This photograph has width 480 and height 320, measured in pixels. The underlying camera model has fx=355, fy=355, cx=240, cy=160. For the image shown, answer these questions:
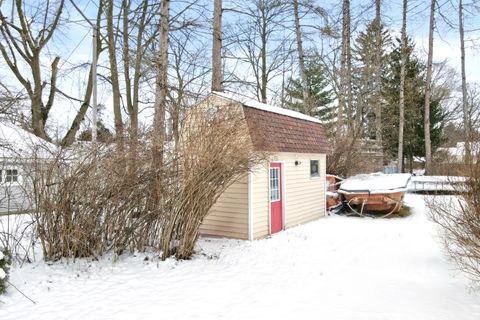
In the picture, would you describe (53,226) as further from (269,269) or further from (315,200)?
(315,200)

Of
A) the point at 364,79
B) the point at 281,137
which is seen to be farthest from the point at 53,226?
the point at 364,79

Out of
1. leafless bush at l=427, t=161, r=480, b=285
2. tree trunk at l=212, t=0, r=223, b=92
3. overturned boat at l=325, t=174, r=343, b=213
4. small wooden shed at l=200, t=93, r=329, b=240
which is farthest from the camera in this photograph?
overturned boat at l=325, t=174, r=343, b=213

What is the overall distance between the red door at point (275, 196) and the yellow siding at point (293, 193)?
15cm

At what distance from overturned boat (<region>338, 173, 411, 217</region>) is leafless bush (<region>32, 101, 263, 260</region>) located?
20.4 feet

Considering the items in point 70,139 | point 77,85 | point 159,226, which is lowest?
point 159,226

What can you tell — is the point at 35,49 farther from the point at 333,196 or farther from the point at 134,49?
the point at 333,196

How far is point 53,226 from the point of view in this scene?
551 cm

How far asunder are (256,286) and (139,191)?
2.42m

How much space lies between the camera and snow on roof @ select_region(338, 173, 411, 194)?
36.8 ft

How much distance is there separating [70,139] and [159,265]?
2.49 meters

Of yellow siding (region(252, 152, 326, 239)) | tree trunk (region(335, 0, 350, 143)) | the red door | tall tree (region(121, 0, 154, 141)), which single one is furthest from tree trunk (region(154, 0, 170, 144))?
tree trunk (region(335, 0, 350, 143))

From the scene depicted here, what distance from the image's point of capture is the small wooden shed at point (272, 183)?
8.00m

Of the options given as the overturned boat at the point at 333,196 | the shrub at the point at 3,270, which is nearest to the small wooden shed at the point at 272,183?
the overturned boat at the point at 333,196

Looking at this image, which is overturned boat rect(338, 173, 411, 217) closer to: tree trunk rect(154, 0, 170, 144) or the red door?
the red door
